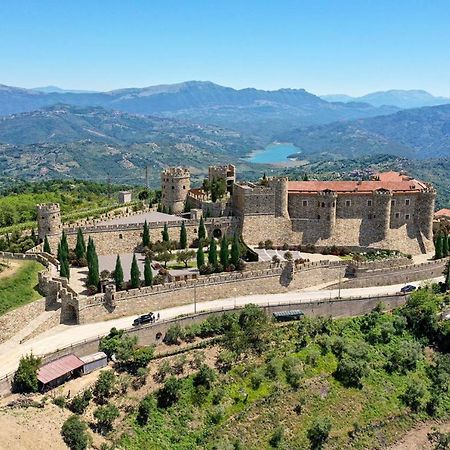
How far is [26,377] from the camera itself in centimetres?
4275

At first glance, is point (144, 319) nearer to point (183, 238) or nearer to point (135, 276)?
point (135, 276)

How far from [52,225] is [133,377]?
26355 millimetres

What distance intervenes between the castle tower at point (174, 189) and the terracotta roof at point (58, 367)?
37.4 m

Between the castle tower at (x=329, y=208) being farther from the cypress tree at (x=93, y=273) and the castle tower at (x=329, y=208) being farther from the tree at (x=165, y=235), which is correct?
the cypress tree at (x=93, y=273)

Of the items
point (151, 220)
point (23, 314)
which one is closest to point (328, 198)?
point (151, 220)

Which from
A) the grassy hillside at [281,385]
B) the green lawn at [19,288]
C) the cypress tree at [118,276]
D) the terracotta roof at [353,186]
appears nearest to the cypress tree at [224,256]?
the grassy hillside at [281,385]

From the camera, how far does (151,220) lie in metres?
73.8

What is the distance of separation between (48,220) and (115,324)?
19598mm

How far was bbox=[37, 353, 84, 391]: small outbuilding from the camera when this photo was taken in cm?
4375

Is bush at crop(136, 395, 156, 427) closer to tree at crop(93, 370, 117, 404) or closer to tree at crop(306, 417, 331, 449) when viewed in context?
tree at crop(93, 370, 117, 404)

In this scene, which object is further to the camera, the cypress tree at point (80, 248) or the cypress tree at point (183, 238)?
the cypress tree at point (183, 238)

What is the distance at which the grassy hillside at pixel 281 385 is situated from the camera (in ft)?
148

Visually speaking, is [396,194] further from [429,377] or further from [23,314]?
[23,314]

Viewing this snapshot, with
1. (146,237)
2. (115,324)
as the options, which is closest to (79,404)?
(115,324)
